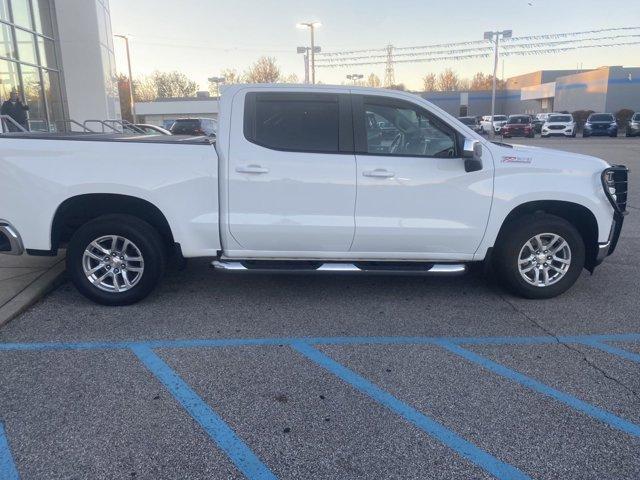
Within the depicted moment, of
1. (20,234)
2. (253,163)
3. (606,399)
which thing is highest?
(253,163)

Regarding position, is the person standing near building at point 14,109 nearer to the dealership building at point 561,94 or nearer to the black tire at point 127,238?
the black tire at point 127,238

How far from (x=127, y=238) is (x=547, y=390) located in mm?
3657

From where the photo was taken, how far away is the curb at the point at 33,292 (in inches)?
187

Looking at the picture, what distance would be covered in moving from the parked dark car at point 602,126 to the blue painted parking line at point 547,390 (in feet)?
133

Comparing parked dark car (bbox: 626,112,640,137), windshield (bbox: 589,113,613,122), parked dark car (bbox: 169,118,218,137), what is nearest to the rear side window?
parked dark car (bbox: 169,118,218,137)

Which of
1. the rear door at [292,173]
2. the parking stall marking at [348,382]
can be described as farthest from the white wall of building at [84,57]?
the parking stall marking at [348,382]

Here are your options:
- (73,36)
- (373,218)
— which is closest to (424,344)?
(373,218)

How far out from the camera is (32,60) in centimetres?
1576

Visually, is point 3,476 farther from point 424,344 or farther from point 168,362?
point 424,344

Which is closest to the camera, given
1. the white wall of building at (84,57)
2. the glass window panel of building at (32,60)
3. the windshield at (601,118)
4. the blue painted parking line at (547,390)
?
the blue painted parking line at (547,390)

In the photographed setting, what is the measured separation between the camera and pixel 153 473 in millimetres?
2746

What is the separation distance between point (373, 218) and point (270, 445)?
96.5 inches

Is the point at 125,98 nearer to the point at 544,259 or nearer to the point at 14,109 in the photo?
the point at 14,109

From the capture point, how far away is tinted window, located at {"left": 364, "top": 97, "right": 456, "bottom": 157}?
16.1 ft
